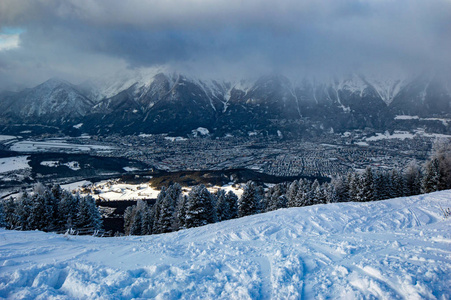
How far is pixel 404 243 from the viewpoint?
32.8ft

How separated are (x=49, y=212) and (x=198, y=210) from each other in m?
16.8

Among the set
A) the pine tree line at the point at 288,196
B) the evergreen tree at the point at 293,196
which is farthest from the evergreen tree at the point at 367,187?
the evergreen tree at the point at 293,196

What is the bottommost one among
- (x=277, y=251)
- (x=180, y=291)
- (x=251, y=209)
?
(x=251, y=209)

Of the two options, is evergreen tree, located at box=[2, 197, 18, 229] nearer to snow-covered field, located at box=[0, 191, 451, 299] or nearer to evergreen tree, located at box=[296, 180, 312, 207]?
snow-covered field, located at box=[0, 191, 451, 299]

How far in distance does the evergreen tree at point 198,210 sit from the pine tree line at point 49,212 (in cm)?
1196

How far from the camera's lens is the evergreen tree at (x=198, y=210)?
2881 cm

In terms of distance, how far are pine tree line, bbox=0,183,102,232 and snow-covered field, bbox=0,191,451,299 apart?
18454 millimetres

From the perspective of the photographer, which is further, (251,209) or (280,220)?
(251,209)

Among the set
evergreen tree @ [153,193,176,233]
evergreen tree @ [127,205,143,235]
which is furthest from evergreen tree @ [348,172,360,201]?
evergreen tree @ [127,205,143,235]

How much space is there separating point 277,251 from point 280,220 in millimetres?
6295

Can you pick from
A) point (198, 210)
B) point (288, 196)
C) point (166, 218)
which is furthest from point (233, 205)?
point (288, 196)

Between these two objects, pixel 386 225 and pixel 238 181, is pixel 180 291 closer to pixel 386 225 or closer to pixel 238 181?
pixel 386 225

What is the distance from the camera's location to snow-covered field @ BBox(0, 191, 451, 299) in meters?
6.47

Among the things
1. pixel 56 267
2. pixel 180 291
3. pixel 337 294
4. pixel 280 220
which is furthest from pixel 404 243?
pixel 56 267
